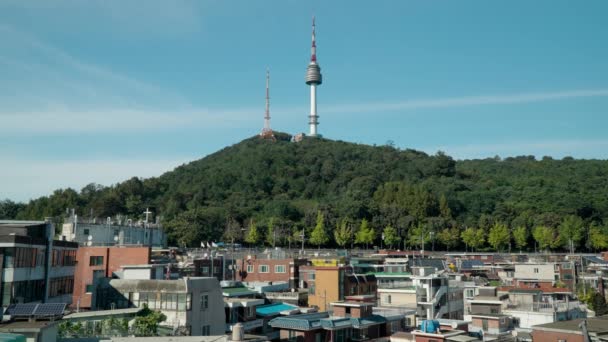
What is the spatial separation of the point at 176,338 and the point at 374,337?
14350 millimetres

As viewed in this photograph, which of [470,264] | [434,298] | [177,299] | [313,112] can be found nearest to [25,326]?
[177,299]

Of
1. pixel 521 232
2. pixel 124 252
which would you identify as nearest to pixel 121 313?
pixel 124 252

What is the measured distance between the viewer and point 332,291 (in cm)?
4128

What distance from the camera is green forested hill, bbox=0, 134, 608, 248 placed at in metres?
95.4

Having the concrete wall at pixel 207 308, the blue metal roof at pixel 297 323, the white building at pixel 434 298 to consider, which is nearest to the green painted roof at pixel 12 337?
the concrete wall at pixel 207 308

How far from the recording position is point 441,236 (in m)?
91.1

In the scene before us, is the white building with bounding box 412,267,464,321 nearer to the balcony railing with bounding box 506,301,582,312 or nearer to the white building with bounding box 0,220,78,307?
the balcony railing with bounding box 506,301,582,312

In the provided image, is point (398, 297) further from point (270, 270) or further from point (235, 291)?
point (270, 270)

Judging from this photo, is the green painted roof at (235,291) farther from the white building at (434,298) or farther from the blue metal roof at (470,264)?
the blue metal roof at (470,264)

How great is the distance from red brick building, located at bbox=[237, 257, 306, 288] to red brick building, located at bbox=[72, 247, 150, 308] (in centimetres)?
1449

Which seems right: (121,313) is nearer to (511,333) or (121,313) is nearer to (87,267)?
(87,267)

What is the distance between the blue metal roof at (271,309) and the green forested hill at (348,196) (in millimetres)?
56275

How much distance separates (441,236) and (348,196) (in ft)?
72.3

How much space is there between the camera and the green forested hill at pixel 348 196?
95.4 metres
